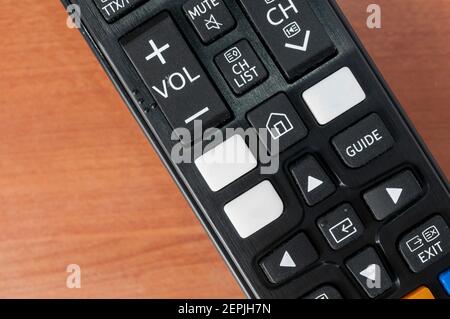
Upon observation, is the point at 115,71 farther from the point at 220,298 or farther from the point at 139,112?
the point at 220,298

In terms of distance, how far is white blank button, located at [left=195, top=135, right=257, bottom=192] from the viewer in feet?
1.17

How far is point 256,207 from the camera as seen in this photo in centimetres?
36

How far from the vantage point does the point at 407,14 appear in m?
0.40

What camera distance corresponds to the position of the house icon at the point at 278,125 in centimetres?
36

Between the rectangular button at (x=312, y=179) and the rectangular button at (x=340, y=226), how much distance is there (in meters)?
0.01

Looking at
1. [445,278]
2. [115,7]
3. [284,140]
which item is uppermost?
[115,7]

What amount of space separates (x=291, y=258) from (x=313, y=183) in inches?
1.6

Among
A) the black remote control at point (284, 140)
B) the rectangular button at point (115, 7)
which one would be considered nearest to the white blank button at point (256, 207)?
the black remote control at point (284, 140)

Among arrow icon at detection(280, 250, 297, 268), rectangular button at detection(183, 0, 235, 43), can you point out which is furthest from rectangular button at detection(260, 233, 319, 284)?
rectangular button at detection(183, 0, 235, 43)

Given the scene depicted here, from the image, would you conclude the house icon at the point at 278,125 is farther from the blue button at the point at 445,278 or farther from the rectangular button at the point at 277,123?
the blue button at the point at 445,278

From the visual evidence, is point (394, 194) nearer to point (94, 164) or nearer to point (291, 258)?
point (291, 258)

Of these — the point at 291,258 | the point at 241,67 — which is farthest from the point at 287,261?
the point at 241,67

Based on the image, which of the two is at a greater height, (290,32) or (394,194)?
(290,32)

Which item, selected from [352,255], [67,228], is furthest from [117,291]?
[352,255]
